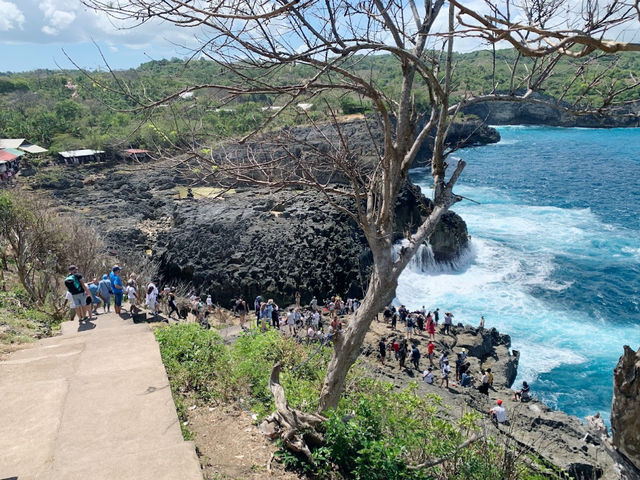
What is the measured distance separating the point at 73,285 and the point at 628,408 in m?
9.08

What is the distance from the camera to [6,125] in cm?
5194

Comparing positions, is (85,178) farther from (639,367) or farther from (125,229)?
(639,367)

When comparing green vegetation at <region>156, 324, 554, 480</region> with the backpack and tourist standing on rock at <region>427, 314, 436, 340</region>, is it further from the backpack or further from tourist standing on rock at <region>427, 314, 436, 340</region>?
tourist standing on rock at <region>427, 314, 436, 340</region>

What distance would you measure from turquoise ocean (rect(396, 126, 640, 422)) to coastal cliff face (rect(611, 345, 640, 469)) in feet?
38.7

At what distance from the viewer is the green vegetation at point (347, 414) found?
16.3ft

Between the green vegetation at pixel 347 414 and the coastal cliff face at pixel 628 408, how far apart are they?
3.65 ft

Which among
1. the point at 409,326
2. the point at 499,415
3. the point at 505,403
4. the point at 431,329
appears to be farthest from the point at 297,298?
the point at 499,415

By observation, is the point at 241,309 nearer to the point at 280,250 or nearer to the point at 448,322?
the point at 280,250

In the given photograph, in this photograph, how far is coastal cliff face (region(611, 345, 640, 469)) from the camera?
4.18m

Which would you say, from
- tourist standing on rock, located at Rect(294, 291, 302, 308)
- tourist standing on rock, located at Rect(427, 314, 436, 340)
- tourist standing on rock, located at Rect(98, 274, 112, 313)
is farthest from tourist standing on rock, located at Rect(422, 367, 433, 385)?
tourist standing on rock, located at Rect(98, 274, 112, 313)

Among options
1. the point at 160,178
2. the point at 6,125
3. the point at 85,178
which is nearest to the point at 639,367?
the point at 160,178

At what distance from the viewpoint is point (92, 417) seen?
5.10m

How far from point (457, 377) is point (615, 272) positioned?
15469 millimetres

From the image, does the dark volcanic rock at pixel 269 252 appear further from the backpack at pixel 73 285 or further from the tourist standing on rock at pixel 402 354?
the backpack at pixel 73 285
